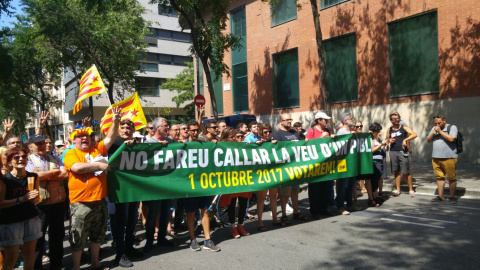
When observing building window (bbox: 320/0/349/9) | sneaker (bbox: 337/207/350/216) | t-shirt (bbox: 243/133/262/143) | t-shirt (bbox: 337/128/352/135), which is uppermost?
building window (bbox: 320/0/349/9)

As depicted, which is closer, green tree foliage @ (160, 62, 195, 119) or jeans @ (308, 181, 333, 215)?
jeans @ (308, 181, 333, 215)

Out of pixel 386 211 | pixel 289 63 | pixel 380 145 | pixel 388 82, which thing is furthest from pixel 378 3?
pixel 386 211

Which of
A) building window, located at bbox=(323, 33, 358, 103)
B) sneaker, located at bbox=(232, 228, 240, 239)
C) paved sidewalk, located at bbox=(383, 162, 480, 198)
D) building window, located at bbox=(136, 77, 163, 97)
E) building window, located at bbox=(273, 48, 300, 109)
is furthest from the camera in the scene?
building window, located at bbox=(136, 77, 163, 97)

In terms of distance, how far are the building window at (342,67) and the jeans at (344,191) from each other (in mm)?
10301

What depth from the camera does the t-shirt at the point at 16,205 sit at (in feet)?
13.5

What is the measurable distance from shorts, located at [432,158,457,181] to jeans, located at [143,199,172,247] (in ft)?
18.6

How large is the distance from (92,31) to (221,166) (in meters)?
16.9

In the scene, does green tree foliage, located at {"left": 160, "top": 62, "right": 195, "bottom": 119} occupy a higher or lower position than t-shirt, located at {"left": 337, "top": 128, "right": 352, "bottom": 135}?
higher

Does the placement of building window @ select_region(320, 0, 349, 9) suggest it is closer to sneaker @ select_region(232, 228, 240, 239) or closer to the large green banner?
the large green banner

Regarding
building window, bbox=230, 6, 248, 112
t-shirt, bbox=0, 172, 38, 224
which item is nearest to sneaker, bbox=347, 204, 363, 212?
t-shirt, bbox=0, 172, 38, 224

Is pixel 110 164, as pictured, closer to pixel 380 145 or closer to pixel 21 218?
pixel 21 218

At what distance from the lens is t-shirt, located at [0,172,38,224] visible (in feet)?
13.5

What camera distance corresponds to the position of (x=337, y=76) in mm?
18266

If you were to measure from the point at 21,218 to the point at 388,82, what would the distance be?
47.9 ft
